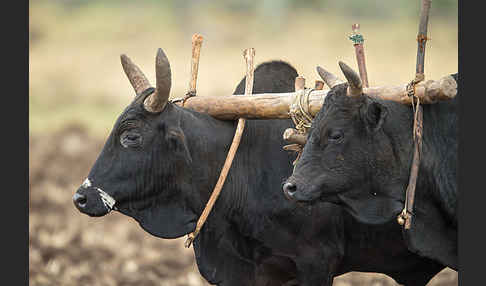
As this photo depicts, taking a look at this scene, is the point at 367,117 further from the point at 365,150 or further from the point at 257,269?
the point at 257,269

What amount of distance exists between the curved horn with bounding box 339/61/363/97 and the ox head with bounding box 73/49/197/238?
1033mm

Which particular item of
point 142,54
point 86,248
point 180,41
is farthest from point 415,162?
point 180,41

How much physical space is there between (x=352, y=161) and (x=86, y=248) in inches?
186

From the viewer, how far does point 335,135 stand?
3777 millimetres

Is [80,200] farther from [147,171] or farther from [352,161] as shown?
[352,161]

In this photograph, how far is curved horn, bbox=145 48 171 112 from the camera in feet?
13.5

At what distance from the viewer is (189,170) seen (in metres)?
4.36

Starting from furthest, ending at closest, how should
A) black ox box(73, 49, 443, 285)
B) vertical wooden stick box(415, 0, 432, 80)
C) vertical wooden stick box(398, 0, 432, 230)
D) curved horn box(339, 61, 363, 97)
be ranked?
1. black ox box(73, 49, 443, 285)
2. vertical wooden stick box(415, 0, 432, 80)
3. vertical wooden stick box(398, 0, 432, 230)
4. curved horn box(339, 61, 363, 97)

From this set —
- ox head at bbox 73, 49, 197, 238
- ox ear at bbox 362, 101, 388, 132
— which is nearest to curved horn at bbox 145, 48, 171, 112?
ox head at bbox 73, 49, 197, 238

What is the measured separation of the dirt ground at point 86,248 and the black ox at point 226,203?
2.05 meters

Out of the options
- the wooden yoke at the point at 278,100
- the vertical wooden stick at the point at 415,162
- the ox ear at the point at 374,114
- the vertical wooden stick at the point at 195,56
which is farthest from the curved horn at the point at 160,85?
the vertical wooden stick at the point at 415,162

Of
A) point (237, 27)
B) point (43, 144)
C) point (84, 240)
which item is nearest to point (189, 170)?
point (84, 240)

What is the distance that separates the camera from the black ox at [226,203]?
4.28 meters

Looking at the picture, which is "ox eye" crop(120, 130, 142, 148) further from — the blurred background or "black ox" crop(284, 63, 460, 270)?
the blurred background
